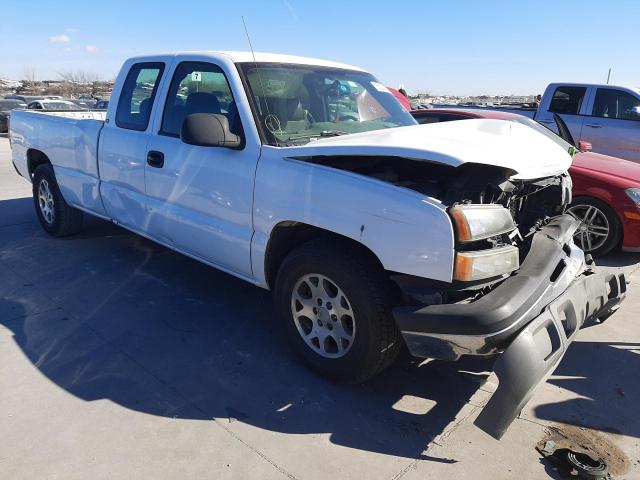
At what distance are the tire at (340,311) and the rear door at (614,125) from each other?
7763 mm

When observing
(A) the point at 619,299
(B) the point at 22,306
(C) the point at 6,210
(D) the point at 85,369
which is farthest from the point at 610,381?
(C) the point at 6,210

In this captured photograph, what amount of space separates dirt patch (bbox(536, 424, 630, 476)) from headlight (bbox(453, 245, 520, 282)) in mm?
920

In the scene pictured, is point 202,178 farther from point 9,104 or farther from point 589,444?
point 9,104

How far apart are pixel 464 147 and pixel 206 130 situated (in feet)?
5.18

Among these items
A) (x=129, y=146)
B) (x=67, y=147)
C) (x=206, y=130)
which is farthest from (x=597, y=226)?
(x=67, y=147)

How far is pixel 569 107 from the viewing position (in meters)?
9.30

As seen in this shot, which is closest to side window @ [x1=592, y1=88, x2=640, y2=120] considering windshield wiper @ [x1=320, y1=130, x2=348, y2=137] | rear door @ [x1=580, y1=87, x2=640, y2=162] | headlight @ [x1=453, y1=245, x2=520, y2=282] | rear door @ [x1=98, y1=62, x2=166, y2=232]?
rear door @ [x1=580, y1=87, x2=640, y2=162]

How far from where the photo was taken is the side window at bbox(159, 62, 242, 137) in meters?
3.61

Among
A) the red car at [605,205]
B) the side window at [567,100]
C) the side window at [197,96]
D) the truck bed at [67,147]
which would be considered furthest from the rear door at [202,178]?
the side window at [567,100]

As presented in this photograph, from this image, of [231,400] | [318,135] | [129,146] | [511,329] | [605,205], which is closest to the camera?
[511,329]

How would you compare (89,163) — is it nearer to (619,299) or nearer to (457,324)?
(457,324)

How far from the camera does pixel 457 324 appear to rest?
247 centimetres

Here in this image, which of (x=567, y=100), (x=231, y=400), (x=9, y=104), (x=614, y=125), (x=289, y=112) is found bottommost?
(x=231, y=400)

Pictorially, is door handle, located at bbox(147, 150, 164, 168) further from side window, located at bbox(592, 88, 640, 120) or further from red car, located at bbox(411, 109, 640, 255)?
side window, located at bbox(592, 88, 640, 120)
